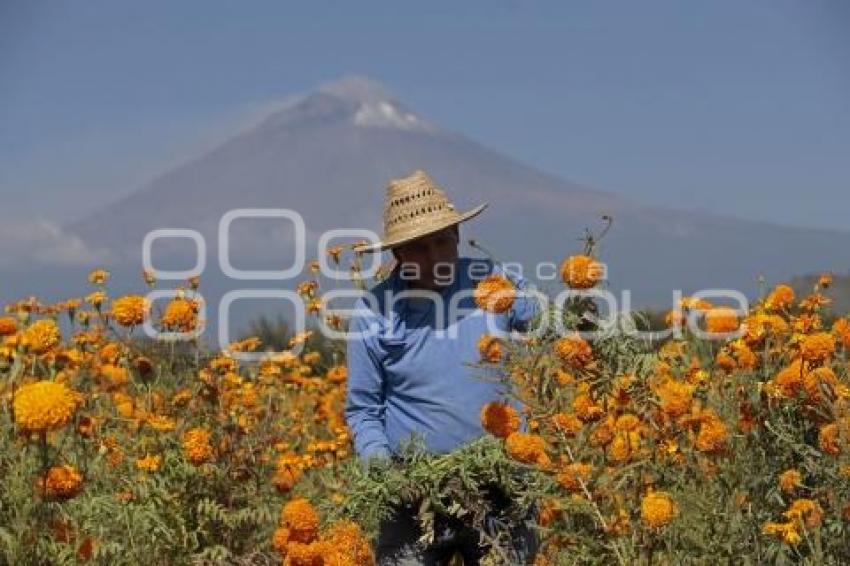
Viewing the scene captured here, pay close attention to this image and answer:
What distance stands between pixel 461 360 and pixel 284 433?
8.09 ft

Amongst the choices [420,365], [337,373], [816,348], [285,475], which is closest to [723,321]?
[816,348]

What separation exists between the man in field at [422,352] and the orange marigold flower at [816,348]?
729 millimetres

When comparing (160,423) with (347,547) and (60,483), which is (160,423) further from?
(347,547)

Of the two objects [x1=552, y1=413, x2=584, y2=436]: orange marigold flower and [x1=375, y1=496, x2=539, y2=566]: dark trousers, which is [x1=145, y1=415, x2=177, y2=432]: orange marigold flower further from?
[x1=552, y1=413, x2=584, y2=436]: orange marigold flower

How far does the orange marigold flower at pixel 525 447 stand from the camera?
9.84 ft

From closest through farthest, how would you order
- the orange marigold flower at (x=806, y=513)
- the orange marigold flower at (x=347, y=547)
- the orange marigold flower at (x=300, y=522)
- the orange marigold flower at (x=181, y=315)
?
1. the orange marigold flower at (x=347, y=547)
2. the orange marigold flower at (x=300, y=522)
3. the orange marigold flower at (x=806, y=513)
4. the orange marigold flower at (x=181, y=315)

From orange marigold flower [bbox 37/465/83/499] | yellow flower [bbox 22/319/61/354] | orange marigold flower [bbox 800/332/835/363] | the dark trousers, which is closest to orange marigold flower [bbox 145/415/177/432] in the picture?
yellow flower [bbox 22/319/61/354]

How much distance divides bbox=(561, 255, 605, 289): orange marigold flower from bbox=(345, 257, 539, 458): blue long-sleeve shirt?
17.7 inches

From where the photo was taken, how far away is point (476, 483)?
3.38 metres

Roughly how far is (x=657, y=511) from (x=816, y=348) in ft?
2.70

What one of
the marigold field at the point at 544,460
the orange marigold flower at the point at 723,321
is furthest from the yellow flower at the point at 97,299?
the orange marigold flower at the point at 723,321

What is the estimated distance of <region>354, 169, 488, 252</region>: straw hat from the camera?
3.73 meters

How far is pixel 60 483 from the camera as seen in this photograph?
3240 mm

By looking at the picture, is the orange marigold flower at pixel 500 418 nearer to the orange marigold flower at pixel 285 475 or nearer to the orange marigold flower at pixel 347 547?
the orange marigold flower at pixel 347 547
